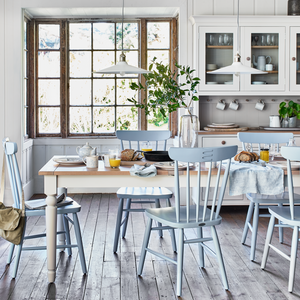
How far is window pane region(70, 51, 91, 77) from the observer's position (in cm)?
492

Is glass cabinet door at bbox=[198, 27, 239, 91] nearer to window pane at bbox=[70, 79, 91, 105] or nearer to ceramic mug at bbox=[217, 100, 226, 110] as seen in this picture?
ceramic mug at bbox=[217, 100, 226, 110]

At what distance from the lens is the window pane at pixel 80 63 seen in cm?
492

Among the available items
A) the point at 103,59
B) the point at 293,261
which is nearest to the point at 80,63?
the point at 103,59

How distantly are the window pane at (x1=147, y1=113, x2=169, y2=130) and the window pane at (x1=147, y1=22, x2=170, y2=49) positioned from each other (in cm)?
90

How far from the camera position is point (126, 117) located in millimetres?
5004

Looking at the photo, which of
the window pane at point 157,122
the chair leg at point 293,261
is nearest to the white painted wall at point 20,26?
the window pane at point 157,122

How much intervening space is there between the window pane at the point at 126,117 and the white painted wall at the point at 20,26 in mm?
980

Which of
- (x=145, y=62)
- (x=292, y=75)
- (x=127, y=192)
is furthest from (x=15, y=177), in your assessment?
(x=292, y=75)

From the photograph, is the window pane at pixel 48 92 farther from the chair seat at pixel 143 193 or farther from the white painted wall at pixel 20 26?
the chair seat at pixel 143 193

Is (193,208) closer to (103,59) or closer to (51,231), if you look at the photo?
(51,231)

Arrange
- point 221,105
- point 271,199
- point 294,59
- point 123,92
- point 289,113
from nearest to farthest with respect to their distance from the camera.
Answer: point 271,199 → point 294,59 → point 289,113 → point 221,105 → point 123,92

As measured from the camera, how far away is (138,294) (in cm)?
221

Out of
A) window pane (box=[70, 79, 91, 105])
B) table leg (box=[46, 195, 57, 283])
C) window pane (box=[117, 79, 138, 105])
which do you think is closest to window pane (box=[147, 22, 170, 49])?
window pane (box=[117, 79, 138, 105])

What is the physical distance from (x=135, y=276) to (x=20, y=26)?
10.4 feet
